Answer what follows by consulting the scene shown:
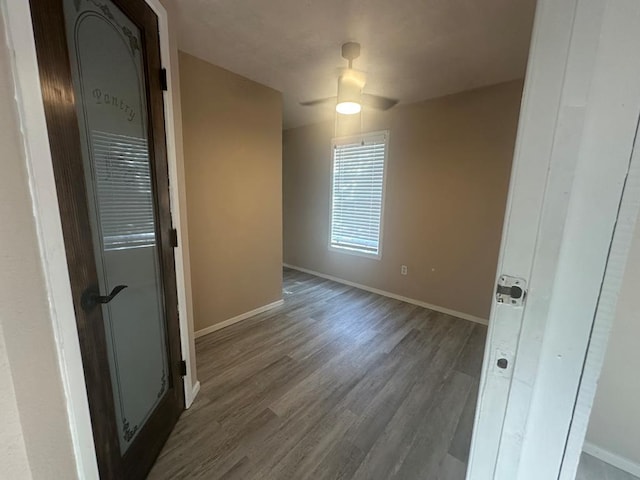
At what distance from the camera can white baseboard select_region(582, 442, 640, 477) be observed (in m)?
1.34

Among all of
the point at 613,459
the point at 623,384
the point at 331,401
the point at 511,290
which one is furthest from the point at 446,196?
the point at 511,290

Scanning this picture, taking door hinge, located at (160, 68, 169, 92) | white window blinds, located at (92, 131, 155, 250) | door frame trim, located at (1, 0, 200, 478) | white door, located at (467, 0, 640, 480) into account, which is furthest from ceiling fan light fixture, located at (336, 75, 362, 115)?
door frame trim, located at (1, 0, 200, 478)

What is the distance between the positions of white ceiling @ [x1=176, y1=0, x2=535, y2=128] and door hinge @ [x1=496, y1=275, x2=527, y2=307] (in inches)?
68.7

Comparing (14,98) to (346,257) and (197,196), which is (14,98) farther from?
(346,257)

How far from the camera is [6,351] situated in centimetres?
60

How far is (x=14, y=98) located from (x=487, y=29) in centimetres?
246

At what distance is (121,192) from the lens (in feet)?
3.73

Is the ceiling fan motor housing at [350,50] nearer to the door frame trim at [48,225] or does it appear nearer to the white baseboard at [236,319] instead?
the door frame trim at [48,225]

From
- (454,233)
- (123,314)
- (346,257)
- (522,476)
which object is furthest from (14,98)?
(346,257)

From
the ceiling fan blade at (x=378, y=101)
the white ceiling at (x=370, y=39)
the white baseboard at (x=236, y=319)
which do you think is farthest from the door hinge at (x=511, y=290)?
the ceiling fan blade at (x=378, y=101)

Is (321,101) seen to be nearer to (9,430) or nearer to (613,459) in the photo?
(9,430)

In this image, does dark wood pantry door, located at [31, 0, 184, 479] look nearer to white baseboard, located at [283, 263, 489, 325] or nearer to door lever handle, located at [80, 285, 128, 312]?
door lever handle, located at [80, 285, 128, 312]

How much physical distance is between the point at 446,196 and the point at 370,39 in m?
1.84

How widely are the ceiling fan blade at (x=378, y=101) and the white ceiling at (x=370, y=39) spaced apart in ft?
0.81
